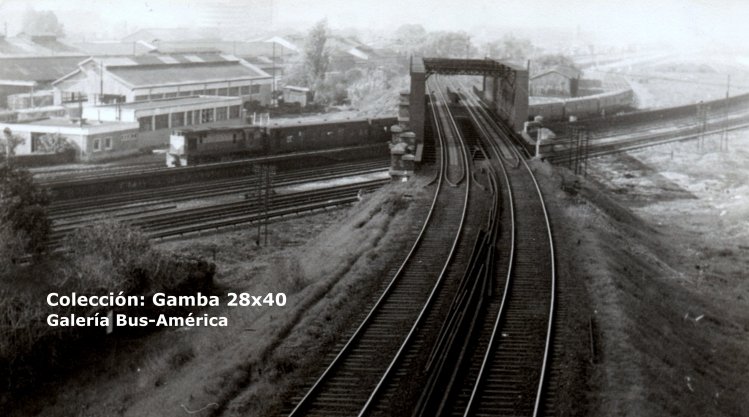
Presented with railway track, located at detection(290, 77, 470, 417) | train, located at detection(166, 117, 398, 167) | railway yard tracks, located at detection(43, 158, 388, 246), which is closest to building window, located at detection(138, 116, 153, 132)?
train, located at detection(166, 117, 398, 167)

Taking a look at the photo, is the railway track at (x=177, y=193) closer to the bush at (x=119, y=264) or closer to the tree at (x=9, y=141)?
the bush at (x=119, y=264)

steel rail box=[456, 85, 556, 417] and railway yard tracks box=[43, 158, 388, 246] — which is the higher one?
steel rail box=[456, 85, 556, 417]

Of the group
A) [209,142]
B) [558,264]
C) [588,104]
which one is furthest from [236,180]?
[588,104]

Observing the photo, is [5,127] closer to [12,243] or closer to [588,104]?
[12,243]

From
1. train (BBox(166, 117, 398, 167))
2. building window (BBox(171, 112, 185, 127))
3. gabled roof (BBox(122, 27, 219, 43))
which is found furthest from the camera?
gabled roof (BBox(122, 27, 219, 43))

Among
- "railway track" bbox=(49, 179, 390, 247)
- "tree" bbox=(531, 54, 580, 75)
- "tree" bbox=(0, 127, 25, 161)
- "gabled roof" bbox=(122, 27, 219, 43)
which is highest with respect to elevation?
"gabled roof" bbox=(122, 27, 219, 43)

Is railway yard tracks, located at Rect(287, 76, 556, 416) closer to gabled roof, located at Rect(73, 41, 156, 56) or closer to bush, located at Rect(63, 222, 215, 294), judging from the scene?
bush, located at Rect(63, 222, 215, 294)

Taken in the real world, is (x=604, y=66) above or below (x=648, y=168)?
above
